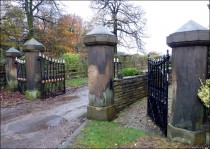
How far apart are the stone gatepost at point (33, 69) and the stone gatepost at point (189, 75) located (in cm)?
591

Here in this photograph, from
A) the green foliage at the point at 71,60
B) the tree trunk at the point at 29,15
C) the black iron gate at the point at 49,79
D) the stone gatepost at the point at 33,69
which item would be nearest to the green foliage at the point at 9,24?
the tree trunk at the point at 29,15

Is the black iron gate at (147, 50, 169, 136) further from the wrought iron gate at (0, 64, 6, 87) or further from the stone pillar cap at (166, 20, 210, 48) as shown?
the wrought iron gate at (0, 64, 6, 87)

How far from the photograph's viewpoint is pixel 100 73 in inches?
237

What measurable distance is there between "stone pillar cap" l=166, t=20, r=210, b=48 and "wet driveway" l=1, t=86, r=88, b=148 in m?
3.14

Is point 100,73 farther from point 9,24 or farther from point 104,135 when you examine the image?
point 9,24

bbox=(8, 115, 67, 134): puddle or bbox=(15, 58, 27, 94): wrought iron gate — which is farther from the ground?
bbox=(15, 58, 27, 94): wrought iron gate

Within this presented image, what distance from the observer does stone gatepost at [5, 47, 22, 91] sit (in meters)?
9.80

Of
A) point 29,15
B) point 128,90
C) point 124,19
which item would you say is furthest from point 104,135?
point 124,19

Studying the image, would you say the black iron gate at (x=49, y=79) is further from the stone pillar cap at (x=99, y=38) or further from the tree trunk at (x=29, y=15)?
the tree trunk at (x=29, y=15)

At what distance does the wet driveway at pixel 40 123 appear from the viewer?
4605mm

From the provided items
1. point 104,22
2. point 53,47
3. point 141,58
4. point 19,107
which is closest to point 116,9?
point 104,22

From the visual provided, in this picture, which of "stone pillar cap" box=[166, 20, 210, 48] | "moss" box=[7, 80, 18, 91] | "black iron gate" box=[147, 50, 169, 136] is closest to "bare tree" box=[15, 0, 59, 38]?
"moss" box=[7, 80, 18, 91]

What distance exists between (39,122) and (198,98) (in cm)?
407

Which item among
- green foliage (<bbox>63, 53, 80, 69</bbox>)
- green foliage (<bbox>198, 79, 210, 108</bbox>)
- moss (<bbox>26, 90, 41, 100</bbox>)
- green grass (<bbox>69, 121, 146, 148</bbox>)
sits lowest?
green grass (<bbox>69, 121, 146, 148</bbox>)
